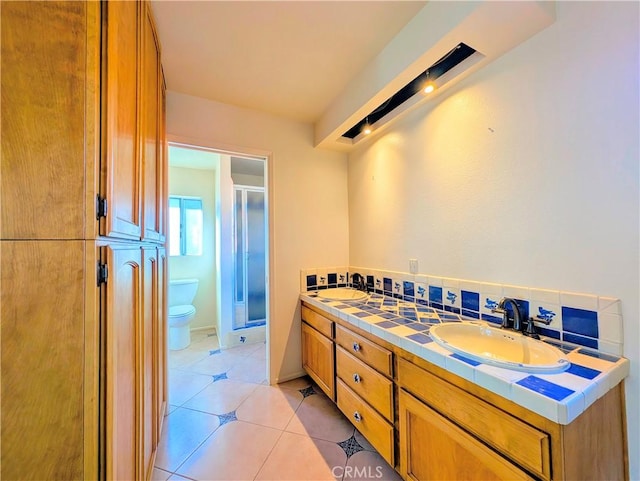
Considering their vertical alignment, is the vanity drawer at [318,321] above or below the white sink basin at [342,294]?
below

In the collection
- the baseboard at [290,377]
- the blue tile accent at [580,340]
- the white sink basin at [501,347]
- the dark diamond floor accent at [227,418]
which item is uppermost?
the blue tile accent at [580,340]

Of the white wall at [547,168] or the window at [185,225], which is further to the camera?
the window at [185,225]

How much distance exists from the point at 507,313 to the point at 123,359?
164 centimetres

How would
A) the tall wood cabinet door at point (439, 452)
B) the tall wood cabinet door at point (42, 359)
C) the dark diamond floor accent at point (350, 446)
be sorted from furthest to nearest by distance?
1. the dark diamond floor accent at point (350, 446)
2. the tall wood cabinet door at point (439, 452)
3. the tall wood cabinet door at point (42, 359)

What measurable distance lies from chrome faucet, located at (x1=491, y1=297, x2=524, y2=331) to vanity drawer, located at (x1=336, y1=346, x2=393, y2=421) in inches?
25.6

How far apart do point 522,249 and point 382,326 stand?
803mm

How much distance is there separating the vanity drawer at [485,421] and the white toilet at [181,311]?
2701 mm

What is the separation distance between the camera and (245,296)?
3.34 m

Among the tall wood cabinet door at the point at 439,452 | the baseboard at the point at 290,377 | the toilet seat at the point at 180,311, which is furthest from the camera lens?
the toilet seat at the point at 180,311

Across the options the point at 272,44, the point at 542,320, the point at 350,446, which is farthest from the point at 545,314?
the point at 272,44

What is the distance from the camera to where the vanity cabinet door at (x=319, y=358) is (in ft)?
6.02

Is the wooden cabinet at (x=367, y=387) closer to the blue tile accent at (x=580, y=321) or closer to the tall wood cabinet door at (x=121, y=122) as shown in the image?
the blue tile accent at (x=580, y=321)

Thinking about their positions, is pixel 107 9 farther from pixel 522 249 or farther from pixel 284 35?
pixel 522 249

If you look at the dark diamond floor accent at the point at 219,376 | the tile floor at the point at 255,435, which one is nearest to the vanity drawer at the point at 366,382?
the tile floor at the point at 255,435
